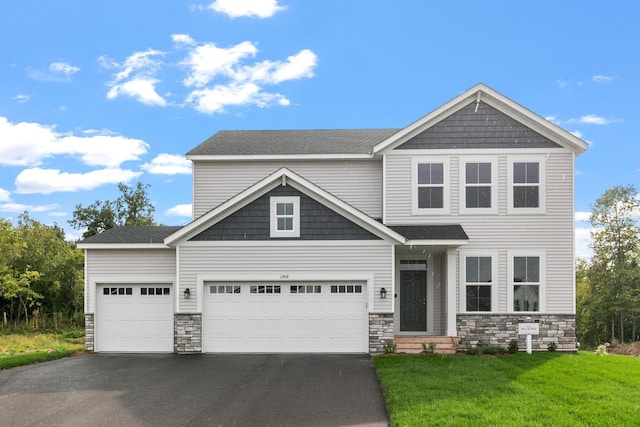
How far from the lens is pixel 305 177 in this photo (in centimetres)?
1775

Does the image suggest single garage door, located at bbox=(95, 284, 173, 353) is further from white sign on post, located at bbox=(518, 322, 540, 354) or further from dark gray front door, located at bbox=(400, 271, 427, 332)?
white sign on post, located at bbox=(518, 322, 540, 354)

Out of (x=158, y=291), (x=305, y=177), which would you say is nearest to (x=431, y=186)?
(x=305, y=177)

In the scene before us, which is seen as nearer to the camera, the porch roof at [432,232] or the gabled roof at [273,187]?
the gabled roof at [273,187]

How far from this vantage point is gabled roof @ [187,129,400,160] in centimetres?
1772

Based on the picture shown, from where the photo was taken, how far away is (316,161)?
17.8m

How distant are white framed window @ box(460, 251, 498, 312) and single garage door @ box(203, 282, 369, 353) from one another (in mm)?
A: 3170

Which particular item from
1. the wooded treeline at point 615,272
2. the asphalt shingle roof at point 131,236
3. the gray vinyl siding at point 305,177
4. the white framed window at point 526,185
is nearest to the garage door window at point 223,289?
the asphalt shingle roof at point 131,236

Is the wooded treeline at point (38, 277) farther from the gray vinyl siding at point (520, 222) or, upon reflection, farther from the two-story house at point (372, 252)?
the gray vinyl siding at point (520, 222)

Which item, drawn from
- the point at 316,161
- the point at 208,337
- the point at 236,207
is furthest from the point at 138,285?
the point at 316,161

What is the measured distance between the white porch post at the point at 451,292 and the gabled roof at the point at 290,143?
13.6 feet

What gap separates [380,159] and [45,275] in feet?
70.9

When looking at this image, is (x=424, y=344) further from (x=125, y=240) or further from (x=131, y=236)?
(x=131, y=236)

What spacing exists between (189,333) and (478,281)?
847 cm

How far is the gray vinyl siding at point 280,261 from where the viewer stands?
1489cm
